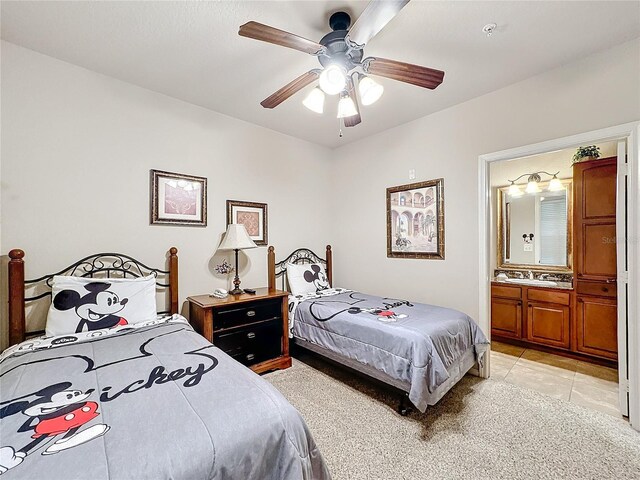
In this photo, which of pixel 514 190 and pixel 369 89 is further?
pixel 514 190

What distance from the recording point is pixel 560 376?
2748 millimetres

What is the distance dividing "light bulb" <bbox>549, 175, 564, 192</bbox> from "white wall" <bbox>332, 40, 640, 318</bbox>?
170 cm

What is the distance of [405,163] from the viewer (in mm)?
3357

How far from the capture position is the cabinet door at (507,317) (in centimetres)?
352

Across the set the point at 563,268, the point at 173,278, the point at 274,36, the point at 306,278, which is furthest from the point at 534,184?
the point at 173,278

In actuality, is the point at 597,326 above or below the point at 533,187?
below

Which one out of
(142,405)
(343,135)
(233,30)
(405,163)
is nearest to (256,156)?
(343,135)

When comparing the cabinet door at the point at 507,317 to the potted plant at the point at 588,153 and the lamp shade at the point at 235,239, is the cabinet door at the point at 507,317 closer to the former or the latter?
the potted plant at the point at 588,153

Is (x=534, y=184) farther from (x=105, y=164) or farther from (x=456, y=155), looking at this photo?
(x=105, y=164)

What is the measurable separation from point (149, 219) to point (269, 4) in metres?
2.00

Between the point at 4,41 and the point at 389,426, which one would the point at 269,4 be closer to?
the point at 4,41

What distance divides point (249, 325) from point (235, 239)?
87 cm

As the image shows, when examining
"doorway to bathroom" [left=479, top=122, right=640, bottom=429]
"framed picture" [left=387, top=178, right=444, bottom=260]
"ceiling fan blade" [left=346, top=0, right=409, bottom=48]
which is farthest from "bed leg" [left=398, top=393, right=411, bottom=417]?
"ceiling fan blade" [left=346, top=0, right=409, bottom=48]

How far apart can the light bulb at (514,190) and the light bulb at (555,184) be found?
14.1 inches
